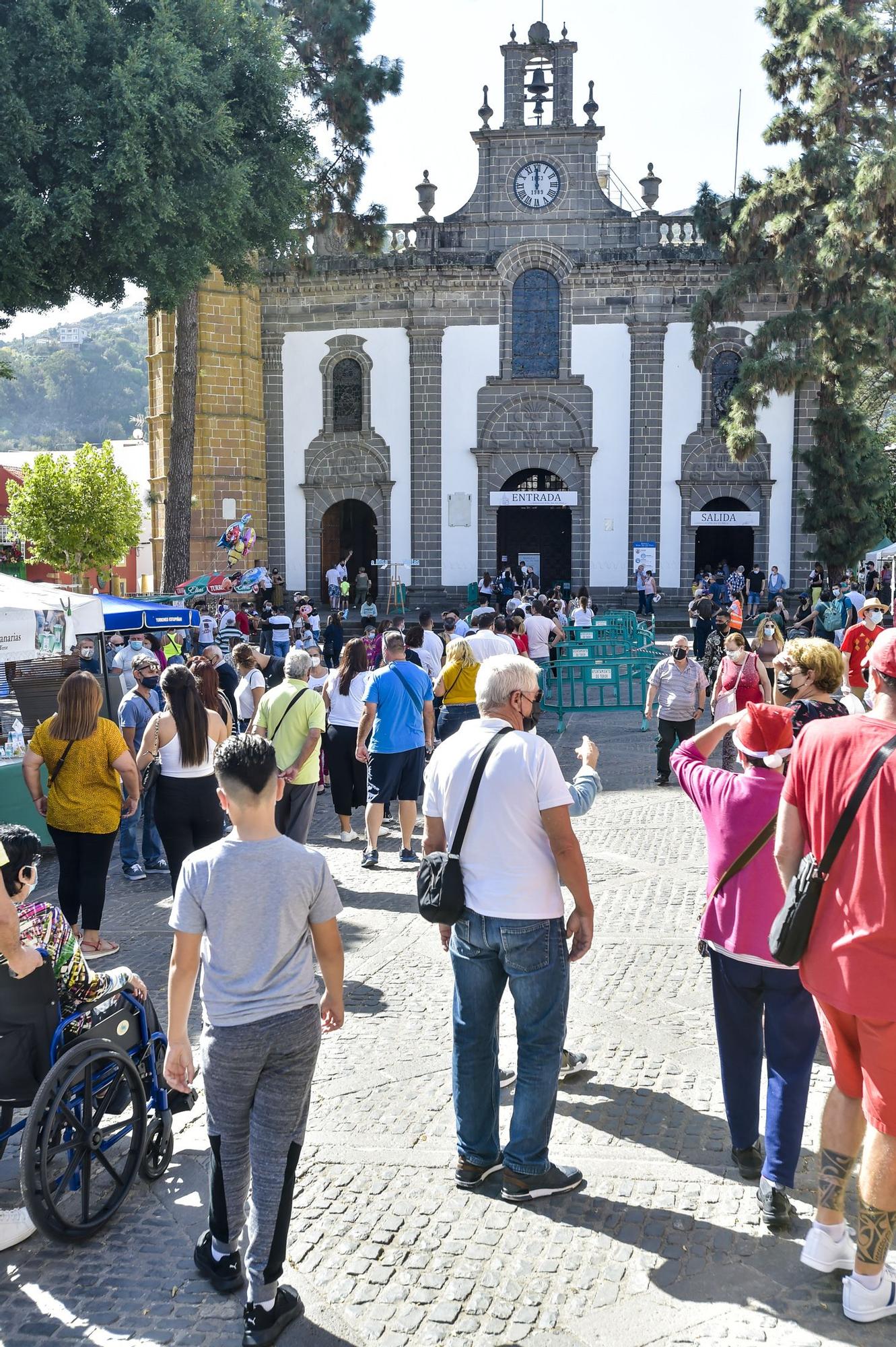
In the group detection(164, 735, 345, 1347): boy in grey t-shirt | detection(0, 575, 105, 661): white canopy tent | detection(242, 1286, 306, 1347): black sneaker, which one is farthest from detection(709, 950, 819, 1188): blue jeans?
detection(0, 575, 105, 661): white canopy tent

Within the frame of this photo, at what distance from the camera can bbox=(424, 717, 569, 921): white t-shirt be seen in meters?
4.19

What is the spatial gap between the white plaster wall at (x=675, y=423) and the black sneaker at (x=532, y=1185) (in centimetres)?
Answer: 2827

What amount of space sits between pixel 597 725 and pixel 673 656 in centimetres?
532

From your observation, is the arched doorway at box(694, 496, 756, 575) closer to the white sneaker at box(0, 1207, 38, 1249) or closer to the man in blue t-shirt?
the man in blue t-shirt

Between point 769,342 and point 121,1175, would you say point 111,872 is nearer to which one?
point 121,1175

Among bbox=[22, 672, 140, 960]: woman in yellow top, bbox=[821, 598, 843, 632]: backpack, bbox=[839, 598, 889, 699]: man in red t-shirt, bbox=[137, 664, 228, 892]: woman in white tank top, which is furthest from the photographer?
bbox=[821, 598, 843, 632]: backpack

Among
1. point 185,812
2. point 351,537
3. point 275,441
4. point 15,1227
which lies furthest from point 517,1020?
point 351,537

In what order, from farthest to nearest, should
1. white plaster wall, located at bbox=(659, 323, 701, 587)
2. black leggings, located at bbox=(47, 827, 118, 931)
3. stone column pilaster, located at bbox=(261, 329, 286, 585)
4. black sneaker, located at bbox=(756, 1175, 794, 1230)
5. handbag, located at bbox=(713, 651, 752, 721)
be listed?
stone column pilaster, located at bbox=(261, 329, 286, 585) < white plaster wall, located at bbox=(659, 323, 701, 587) < handbag, located at bbox=(713, 651, 752, 721) < black leggings, located at bbox=(47, 827, 118, 931) < black sneaker, located at bbox=(756, 1175, 794, 1230)

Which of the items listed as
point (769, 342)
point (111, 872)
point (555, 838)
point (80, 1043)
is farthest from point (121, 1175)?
point (769, 342)

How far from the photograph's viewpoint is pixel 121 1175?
14.4ft

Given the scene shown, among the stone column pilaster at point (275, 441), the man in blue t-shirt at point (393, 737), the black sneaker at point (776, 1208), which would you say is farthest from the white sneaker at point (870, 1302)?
the stone column pilaster at point (275, 441)

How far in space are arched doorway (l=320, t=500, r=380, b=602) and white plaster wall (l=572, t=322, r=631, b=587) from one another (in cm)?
614

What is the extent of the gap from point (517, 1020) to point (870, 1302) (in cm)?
135

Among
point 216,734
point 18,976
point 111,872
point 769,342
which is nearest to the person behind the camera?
point 18,976
